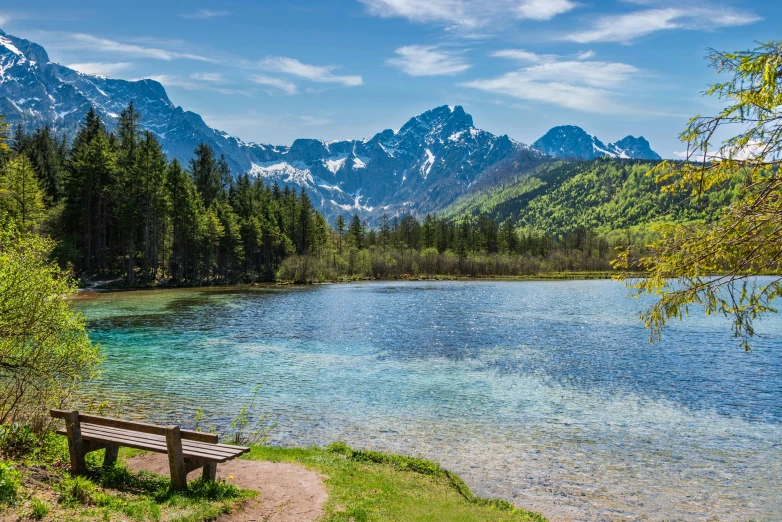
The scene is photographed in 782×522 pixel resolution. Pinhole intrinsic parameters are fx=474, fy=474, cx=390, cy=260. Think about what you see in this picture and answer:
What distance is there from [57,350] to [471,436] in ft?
42.9

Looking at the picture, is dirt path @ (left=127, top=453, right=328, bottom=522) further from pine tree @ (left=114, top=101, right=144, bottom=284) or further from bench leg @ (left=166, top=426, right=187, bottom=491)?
pine tree @ (left=114, top=101, right=144, bottom=284)

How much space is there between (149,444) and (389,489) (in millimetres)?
5592

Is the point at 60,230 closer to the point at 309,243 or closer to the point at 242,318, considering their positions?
the point at 242,318

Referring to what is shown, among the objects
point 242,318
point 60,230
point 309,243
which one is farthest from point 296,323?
point 309,243

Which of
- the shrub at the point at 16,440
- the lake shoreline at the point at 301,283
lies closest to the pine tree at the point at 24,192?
the lake shoreline at the point at 301,283

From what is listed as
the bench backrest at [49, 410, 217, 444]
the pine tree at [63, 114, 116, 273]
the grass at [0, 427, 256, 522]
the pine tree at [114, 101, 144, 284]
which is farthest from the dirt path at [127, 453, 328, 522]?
the pine tree at [114, 101, 144, 284]

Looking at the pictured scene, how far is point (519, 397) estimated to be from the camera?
22328mm

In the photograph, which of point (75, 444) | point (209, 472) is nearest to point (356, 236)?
point (75, 444)

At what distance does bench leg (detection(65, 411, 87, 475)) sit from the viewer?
33.3 feet

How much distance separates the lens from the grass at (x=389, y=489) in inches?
405

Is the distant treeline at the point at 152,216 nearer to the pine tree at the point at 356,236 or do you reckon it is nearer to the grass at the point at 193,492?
the pine tree at the point at 356,236

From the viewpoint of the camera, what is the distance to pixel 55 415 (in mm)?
10805

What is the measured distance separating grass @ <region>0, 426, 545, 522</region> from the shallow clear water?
1594 mm

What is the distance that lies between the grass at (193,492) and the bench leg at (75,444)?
182 millimetres
